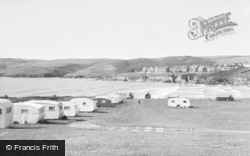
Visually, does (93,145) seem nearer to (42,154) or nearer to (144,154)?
(144,154)

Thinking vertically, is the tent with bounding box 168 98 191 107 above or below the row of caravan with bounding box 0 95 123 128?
below

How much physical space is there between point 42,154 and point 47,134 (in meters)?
12.0

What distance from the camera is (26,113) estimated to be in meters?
32.2

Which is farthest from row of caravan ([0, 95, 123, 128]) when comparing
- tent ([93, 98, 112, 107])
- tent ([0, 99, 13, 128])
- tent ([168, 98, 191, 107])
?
tent ([168, 98, 191, 107])

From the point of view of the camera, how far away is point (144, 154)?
61.5 ft

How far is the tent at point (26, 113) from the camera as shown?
31.7 meters

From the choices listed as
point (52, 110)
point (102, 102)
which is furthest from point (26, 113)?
point (102, 102)

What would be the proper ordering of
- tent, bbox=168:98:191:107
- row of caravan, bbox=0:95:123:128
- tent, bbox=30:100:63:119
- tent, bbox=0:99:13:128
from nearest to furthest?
tent, bbox=0:99:13:128
row of caravan, bbox=0:95:123:128
tent, bbox=30:100:63:119
tent, bbox=168:98:191:107

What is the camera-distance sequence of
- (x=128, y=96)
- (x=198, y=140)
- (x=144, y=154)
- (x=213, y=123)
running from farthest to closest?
(x=128, y=96), (x=213, y=123), (x=198, y=140), (x=144, y=154)

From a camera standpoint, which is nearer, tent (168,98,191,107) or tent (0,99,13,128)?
tent (0,99,13,128)

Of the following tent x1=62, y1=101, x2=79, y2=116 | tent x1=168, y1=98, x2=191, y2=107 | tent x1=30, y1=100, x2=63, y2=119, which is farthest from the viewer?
tent x1=168, y1=98, x2=191, y2=107

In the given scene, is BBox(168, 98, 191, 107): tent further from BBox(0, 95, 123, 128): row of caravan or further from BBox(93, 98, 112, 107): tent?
BBox(0, 95, 123, 128): row of caravan

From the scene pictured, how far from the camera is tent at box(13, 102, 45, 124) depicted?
31734 mm

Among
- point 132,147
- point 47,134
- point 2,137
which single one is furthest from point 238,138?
point 2,137
